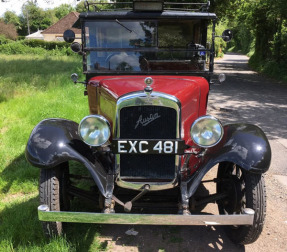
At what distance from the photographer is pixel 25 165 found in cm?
446

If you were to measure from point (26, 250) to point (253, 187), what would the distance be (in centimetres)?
211

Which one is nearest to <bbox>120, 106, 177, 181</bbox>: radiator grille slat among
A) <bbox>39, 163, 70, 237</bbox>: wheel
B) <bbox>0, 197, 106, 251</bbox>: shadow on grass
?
<bbox>39, 163, 70, 237</bbox>: wheel

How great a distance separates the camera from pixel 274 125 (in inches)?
280

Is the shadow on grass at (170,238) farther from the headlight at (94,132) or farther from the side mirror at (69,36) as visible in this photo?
the side mirror at (69,36)

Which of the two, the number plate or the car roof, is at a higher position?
the car roof

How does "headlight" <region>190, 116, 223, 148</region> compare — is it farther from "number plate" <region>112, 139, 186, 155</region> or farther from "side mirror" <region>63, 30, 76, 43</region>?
"side mirror" <region>63, 30, 76, 43</region>

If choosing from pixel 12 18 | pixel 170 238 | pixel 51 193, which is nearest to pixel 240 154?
pixel 170 238

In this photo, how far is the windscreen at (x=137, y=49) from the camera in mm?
3633

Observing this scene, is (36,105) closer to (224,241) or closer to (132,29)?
(132,29)

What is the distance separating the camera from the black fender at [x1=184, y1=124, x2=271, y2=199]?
258 cm

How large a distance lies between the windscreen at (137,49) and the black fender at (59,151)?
1.20m

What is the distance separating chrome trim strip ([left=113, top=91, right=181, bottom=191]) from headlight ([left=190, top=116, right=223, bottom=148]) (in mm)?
154

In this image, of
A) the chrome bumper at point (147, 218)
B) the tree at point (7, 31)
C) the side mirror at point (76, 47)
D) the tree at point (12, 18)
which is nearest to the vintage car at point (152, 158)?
the chrome bumper at point (147, 218)

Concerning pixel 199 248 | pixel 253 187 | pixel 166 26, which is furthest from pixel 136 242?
pixel 166 26
